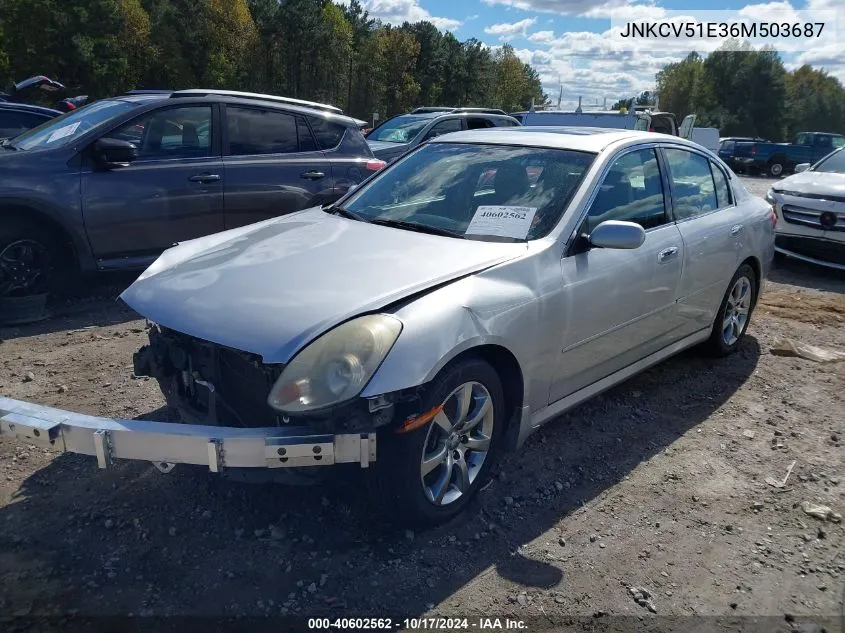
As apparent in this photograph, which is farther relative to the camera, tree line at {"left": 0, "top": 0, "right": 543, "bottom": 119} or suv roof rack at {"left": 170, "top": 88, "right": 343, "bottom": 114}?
tree line at {"left": 0, "top": 0, "right": 543, "bottom": 119}

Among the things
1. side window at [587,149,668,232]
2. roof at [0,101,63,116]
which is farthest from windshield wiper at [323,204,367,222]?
roof at [0,101,63,116]

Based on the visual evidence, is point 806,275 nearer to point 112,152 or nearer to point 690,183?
point 690,183

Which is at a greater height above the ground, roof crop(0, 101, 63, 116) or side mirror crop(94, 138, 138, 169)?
roof crop(0, 101, 63, 116)

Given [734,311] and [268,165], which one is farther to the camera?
[268,165]

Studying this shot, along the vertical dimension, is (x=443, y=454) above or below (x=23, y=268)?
below

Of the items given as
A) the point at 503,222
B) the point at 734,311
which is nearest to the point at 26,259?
the point at 503,222

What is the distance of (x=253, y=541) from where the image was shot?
2.98 meters

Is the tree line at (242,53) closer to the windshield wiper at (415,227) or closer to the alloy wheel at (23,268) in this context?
the alloy wheel at (23,268)

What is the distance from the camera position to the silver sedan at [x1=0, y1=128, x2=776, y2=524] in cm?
260

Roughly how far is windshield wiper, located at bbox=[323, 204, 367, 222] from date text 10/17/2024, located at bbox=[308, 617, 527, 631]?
2.16 metres

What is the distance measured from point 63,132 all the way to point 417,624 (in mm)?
5287

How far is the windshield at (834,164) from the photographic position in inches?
372

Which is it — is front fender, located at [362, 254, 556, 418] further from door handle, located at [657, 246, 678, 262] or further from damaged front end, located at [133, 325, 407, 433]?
door handle, located at [657, 246, 678, 262]

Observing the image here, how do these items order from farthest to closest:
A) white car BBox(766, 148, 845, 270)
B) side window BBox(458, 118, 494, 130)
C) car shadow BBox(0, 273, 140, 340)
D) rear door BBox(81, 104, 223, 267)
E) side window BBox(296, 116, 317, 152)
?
side window BBox(458, 118, 494, 130), white car BBox(766, 148, 845, 270), side window BBox(296, 116, 317, 152), rear door BBox(81, 104, 223, 267), car shadow BBox(0, 273, 140, 340)
